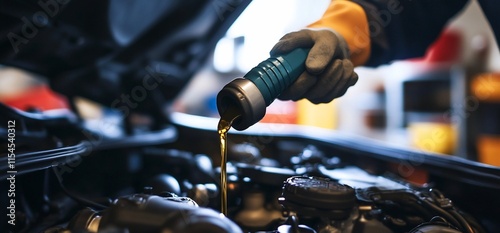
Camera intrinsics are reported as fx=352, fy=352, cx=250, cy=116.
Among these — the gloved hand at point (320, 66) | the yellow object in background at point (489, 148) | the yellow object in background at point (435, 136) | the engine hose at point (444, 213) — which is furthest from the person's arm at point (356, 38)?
the yellow object in background at point (435, 136)

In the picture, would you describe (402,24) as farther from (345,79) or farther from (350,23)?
(345,79)

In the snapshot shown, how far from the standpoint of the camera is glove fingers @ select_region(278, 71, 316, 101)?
59 cm

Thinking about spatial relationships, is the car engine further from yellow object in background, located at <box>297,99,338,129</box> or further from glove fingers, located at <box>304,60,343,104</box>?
yellow object in background, located at <box>297,99,338,129</box>

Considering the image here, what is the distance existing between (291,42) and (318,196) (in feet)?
0.83

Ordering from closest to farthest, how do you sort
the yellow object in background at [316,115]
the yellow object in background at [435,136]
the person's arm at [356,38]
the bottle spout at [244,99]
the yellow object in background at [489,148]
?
the bottle spout at [244,99] < the person's arm at [356,38] < the yellow object in background at [489,148] < the yellow object in background at [435,136] < the yellow object in background at [316,115]

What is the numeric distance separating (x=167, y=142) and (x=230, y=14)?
1.54 feet

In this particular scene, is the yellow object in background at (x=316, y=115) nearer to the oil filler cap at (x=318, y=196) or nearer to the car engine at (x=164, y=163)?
the car engine at (x=164, y=163)

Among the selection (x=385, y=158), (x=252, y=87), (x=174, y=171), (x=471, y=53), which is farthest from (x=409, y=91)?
(x=252, y=87)

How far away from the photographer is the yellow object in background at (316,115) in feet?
13.1

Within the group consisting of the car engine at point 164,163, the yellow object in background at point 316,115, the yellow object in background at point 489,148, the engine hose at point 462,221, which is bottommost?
the yellow object in background at point 489,148

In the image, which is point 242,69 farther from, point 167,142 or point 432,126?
point 167,142

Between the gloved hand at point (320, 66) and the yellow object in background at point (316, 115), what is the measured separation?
131 inches

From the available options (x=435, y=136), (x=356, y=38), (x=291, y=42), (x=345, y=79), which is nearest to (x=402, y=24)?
(x=356, y=38)

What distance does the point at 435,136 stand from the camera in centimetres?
297
